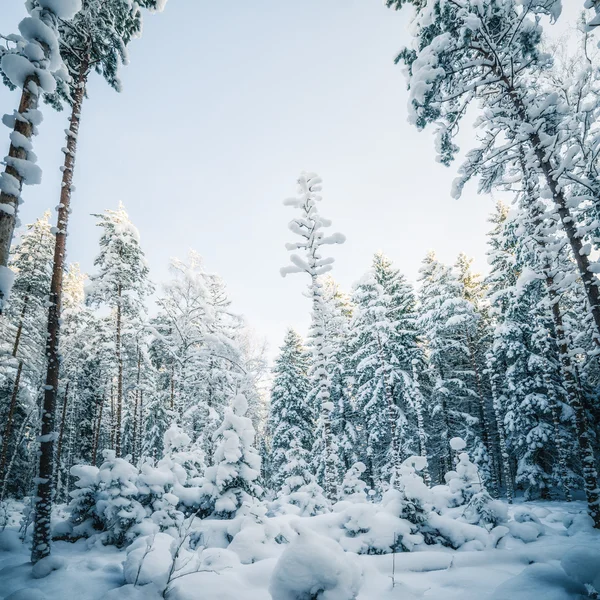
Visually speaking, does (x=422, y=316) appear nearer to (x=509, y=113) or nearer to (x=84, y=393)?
(x=509, y=113)

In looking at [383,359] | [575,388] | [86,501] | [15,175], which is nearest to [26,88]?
[15,175]

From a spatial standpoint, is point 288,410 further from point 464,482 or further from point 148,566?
point 148,566

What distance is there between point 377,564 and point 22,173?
867cm

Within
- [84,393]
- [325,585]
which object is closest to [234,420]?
[325,585]

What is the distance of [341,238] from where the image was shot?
13539mm

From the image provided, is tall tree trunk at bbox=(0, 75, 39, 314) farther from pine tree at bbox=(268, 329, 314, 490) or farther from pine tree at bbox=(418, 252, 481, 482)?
pine tree at bbox=(418, 252, 481, 482)

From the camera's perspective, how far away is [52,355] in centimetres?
707

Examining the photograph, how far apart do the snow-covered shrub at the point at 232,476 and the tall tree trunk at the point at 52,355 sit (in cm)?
385

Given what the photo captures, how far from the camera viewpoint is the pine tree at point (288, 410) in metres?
23.7

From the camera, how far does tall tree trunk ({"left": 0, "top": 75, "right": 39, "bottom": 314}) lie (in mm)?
4188

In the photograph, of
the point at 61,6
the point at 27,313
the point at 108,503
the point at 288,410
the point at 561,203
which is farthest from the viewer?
the point at 288,410

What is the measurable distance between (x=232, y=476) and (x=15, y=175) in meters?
8.39

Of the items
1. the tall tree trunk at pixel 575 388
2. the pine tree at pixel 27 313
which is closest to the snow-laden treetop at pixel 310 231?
the tall tree trunk at pixel 575 388

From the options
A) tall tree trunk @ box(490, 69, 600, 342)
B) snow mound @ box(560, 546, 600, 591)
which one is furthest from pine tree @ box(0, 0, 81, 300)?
tall tree trunk @ box(490, 69, 600, 342)
